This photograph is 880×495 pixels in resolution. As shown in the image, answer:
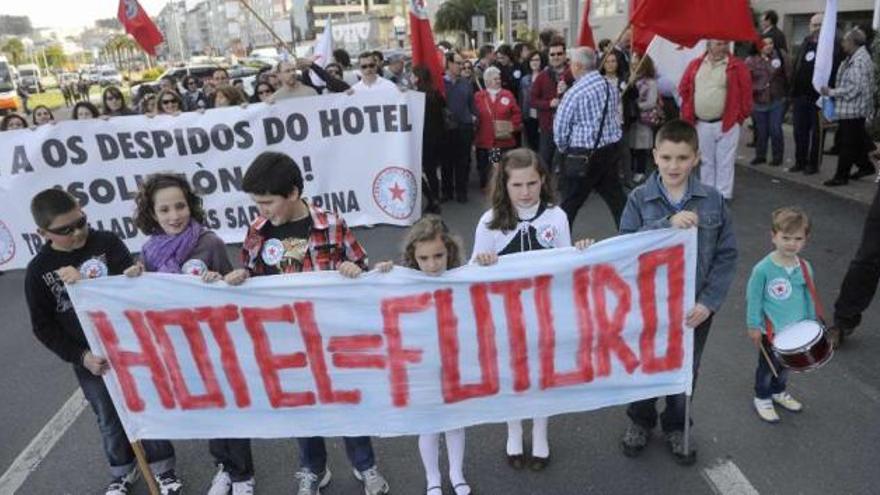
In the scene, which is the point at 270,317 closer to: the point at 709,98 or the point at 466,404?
the point at 466,404

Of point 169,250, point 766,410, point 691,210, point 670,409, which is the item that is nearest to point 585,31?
point 766,410

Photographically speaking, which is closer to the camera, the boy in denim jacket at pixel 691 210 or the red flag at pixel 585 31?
the boy in denim jacket at pixel 691 210

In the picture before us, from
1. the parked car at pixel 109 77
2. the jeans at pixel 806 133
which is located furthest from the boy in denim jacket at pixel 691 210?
the parked car at pixel 109 77

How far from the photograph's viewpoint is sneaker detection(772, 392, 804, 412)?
353cm

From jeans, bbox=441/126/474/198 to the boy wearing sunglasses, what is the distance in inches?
225

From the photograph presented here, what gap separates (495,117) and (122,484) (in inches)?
247

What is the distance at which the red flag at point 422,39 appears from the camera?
24.5ft

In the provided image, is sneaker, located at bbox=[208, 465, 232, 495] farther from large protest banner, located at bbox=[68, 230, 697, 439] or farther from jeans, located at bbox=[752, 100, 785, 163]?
jeans, located at bbox=[752, 100, 785, 163]

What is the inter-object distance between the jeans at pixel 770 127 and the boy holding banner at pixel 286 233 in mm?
7667

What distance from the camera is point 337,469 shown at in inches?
132

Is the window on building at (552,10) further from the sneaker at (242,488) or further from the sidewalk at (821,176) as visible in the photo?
the sneaker at (242,488)

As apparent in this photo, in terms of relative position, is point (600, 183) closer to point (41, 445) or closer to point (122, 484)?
point (122, 484)

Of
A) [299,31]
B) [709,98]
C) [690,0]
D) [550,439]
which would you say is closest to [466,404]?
[550,439]

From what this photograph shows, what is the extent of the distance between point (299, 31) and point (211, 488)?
111m
